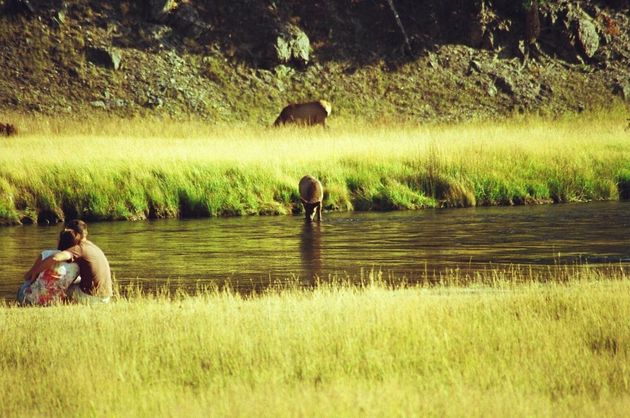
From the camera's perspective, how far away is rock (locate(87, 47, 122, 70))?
54.2m

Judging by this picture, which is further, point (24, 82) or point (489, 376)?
point (24, 82)

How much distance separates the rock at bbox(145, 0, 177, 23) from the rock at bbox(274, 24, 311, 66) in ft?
18.4

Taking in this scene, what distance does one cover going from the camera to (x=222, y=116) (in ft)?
175

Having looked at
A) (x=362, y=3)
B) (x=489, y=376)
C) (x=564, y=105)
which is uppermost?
(x=362, y=3)

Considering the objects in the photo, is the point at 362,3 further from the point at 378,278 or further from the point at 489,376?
the point at 489,376

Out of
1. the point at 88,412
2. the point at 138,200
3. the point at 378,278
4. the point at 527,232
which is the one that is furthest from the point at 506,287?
the point at 138,200

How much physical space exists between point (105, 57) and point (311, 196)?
3276cm

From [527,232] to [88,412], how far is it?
1439 centimetres

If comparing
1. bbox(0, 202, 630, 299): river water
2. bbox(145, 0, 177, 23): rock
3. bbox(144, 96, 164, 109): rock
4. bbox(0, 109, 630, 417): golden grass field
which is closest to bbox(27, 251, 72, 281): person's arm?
bbox(0, 109, 630, 417): golden grass field

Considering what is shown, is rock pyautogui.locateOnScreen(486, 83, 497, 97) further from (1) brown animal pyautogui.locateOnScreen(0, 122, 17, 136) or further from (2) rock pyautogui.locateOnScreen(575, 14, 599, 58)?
(1) brown animal pyautogui.locateOnScreen(0, 122, 17, 136)

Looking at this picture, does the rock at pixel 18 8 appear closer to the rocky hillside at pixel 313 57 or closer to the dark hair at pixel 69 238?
the rocky hillside at pixel 313 57

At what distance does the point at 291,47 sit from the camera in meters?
58.5

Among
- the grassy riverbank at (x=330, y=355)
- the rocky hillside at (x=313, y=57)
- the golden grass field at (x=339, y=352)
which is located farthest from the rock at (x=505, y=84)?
the grassy riverbank at (x=330, y=355)

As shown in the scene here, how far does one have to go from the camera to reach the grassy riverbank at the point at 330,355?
8.45 meters
